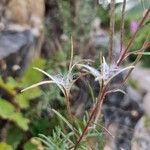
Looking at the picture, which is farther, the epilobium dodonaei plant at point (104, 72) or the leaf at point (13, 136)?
the leaf at point (13, 136)

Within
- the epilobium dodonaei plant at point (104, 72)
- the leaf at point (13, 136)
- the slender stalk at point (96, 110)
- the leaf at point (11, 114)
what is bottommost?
the leaf at point (13, 136)

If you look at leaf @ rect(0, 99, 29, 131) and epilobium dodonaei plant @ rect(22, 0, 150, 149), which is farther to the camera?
leaf @ rect(0, 99, 29, 131)

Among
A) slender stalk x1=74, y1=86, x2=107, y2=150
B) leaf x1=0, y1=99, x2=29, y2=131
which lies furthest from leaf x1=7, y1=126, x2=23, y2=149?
slender stalk x1=74, y1=86, x2=107, y2=150

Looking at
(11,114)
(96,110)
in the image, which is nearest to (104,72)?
(96,110)

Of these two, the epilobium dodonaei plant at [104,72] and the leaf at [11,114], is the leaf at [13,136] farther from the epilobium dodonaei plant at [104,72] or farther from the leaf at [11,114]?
the epilobium dodonaei plant at [104,72]

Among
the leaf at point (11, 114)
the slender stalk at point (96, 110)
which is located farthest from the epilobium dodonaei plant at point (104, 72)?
the leaf at point (11, 114)

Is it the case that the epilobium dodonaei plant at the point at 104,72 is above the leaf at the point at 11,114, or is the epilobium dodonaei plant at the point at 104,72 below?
above

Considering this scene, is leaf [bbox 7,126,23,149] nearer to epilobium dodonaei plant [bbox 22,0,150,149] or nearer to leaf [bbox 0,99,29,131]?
leaf [bbox 0,99,29,131]

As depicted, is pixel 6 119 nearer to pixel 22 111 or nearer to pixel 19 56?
pixel 22 111
